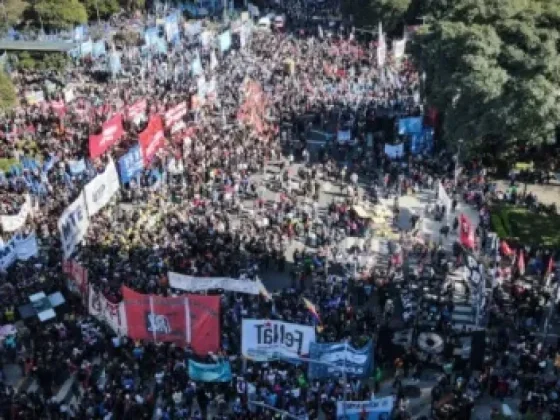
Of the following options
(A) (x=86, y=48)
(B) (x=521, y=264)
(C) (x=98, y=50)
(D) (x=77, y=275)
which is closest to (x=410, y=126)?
(B) (x=521, y=264)

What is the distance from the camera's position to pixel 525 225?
29.0 meters

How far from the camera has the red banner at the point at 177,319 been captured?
19320 millimetres

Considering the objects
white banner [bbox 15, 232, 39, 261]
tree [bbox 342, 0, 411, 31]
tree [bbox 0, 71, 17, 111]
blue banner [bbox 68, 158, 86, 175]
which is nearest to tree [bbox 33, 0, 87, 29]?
tree [bbox 0, 71, 17, 111]

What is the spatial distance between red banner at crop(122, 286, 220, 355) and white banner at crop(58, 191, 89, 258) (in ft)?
11.6

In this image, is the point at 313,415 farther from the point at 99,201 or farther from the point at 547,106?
the point at 547,106

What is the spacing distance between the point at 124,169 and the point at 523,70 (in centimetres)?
1682

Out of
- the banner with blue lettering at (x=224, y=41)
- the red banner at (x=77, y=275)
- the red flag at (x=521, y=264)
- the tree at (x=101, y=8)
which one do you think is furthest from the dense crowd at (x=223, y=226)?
the tree at (x=101, y=8)

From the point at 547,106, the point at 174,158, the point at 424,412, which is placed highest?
the point at 547,106

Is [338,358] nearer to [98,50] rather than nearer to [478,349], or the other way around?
[478,349]

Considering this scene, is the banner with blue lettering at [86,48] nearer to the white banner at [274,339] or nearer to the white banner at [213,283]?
the white banner at [213,283]

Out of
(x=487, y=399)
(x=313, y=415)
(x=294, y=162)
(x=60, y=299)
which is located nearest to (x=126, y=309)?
(x=60, y=299)

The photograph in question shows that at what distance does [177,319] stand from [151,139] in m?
13.9

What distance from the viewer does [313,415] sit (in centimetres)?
1836

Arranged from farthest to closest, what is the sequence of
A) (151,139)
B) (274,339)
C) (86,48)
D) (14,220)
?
(86,48)
(151,139)
(14,220)
(274,339)
